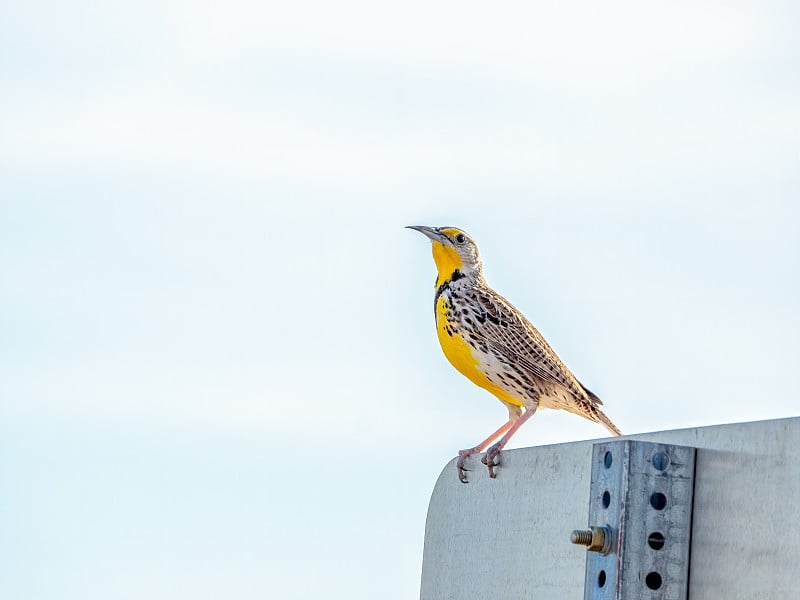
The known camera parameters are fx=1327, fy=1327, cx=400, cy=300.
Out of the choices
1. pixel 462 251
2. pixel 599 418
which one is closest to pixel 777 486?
pixel 599 418

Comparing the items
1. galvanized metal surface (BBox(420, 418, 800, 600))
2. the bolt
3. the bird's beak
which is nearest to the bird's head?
the bird's beak

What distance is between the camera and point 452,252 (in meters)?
8.47

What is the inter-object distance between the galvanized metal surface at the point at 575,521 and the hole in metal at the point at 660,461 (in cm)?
6

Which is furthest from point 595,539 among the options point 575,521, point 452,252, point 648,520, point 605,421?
point 452,252

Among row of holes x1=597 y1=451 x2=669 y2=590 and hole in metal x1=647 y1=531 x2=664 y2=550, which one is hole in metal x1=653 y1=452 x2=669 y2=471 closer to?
row of holes x1=597 y1=451 x2=669 y2=590

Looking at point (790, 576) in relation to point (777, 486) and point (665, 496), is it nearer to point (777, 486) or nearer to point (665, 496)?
point (777, 486)

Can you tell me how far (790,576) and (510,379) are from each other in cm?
547

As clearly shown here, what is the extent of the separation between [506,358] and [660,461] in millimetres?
5253

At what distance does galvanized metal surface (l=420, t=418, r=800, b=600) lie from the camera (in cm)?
204

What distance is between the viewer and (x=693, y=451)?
90.5 inches

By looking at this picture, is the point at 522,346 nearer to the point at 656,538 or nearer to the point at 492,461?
the point at 492,461

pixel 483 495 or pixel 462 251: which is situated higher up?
pixel 462 251

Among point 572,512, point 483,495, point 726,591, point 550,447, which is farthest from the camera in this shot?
point 483,495

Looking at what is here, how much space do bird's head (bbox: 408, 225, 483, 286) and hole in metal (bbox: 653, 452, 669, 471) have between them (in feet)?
20.0
